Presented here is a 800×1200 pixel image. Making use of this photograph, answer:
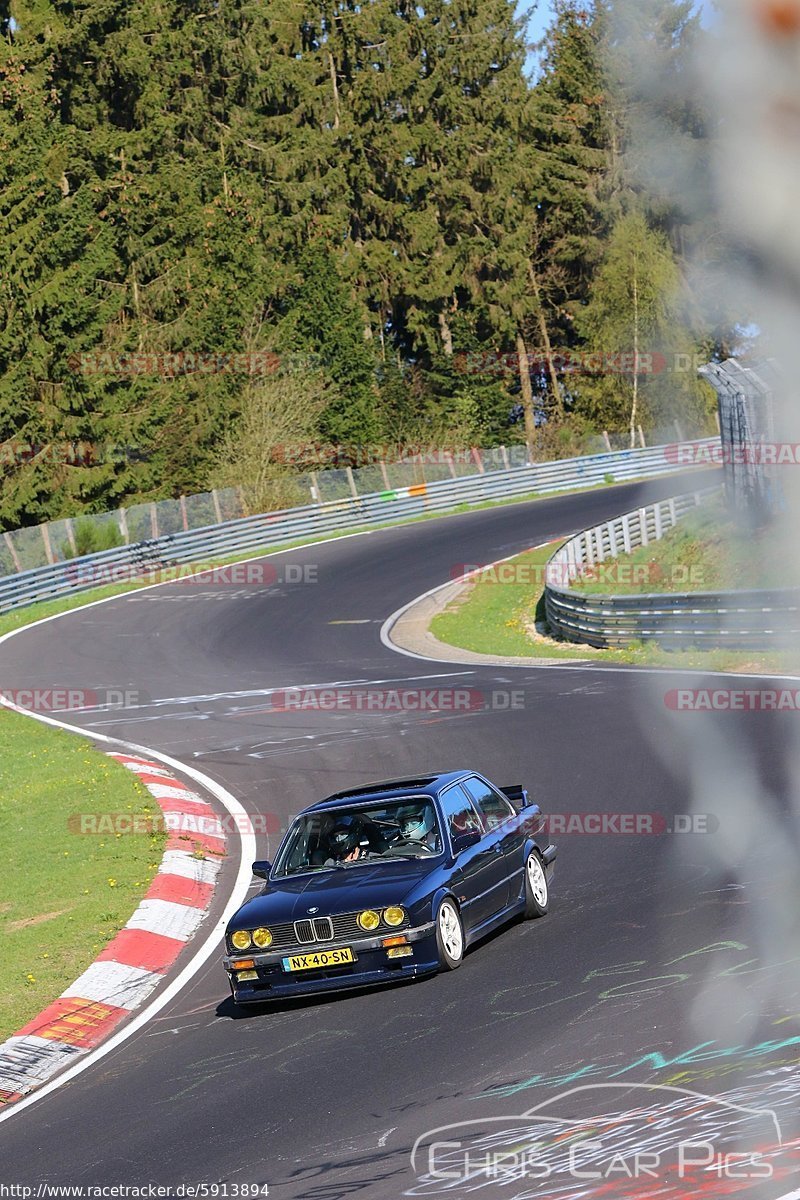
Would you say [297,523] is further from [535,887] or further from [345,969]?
[345,969]

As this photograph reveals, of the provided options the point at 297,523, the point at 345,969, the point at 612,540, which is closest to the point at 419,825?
the point at 345,969

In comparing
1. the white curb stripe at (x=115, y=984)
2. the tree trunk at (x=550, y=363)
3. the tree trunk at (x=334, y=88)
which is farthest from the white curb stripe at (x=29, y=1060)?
the tree trunk at (x=334, y=88)

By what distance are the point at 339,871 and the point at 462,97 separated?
200ft

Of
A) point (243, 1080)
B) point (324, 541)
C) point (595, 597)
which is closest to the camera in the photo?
point (243, 1080)

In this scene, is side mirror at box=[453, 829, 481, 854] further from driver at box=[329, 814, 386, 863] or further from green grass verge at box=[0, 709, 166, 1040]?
green grass verge at box=[0, 709, 166, 1040]

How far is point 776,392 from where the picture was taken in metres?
2.49

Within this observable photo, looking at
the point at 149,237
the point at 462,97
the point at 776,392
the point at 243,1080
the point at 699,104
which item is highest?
the point at 462,97

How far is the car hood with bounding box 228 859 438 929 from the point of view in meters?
9.52

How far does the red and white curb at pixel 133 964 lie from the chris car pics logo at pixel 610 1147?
3251 mm

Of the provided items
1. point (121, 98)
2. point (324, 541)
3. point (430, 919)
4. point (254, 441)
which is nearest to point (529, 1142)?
point (430, 919)

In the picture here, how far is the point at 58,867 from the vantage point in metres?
14.1

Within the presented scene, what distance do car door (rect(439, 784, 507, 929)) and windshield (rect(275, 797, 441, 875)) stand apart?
19cm

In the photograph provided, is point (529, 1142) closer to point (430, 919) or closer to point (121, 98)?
point (430, 919)

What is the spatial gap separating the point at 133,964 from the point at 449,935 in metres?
2.63
